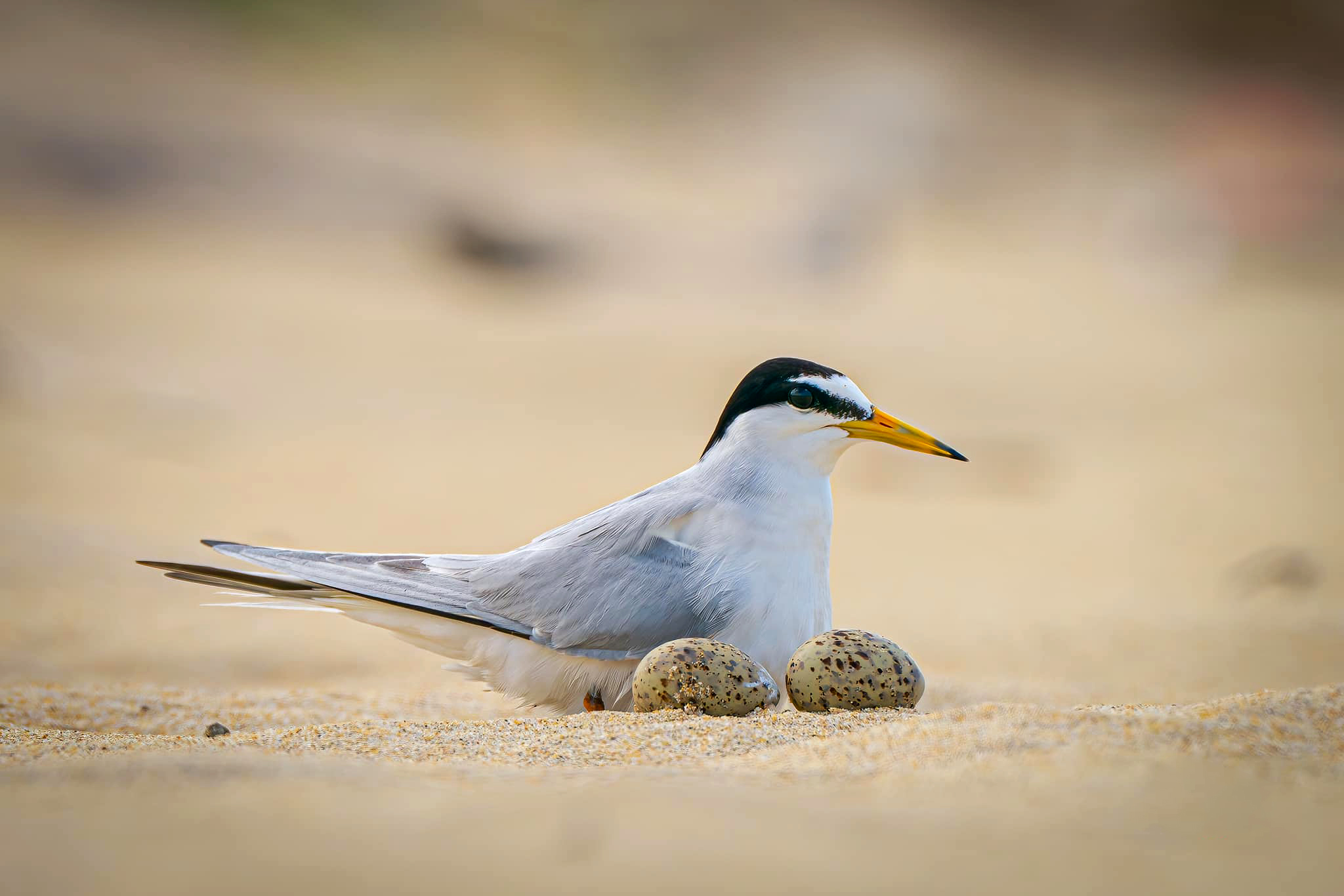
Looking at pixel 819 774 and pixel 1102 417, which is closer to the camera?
pixel 819 774

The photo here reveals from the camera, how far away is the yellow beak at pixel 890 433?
3.55 metres

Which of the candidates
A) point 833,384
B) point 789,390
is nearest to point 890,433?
point 833,384

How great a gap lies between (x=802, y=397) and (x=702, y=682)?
0.99 metres

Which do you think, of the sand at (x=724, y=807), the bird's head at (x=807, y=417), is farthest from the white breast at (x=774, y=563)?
the sand at (x=724, y=807)

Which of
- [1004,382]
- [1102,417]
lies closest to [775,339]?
[1004,382]

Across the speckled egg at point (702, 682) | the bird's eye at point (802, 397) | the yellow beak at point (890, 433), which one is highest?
the bird's eye at point (802, 397)

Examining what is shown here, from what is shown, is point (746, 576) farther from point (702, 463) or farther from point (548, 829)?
point (548, 829)

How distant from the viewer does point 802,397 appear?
353 centimetres

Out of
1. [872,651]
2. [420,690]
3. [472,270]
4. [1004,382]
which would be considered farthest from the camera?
[472,270]

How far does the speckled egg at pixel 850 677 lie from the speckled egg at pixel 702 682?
87 mm

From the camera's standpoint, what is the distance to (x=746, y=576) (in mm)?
3340

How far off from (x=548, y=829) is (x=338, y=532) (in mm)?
5955

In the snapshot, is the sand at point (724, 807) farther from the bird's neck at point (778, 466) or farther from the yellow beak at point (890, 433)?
the yellow beak at point (890, 433)

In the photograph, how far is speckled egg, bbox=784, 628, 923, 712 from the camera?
9.75 feet
